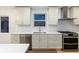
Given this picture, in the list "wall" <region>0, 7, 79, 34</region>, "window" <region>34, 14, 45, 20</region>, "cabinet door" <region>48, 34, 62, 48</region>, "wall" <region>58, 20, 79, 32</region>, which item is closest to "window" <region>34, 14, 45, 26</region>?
"window" <region>34, 14, 45, 20</region>

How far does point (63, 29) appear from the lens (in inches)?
304

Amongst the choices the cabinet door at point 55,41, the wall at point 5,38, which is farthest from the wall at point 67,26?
the wall at point 5,38

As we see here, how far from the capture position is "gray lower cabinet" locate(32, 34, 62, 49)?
266 inches

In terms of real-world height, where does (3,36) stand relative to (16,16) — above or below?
below

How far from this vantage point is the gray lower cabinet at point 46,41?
6.76m

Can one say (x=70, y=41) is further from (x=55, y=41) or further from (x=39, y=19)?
(x=39, y=19)

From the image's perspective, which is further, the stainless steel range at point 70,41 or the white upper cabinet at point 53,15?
the white upper cabinet at point 53,15

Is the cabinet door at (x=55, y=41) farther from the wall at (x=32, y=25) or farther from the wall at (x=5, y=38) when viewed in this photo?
the wall at (x=5, y=38)

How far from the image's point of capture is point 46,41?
6805 mm

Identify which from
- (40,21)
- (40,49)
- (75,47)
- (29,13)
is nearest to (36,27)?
(40,21)

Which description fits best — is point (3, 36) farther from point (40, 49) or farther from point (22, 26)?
point (40, 49)

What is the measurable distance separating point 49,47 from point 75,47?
1220mm
